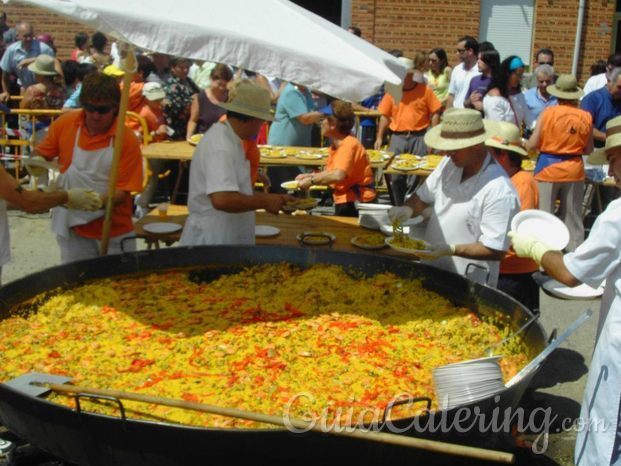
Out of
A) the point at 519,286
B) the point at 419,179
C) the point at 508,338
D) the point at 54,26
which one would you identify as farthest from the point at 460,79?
the point at 54,26

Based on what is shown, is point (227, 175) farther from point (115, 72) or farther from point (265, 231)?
point (115, 72)

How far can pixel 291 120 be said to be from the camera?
9742 millimetres

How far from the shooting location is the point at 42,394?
112 inches

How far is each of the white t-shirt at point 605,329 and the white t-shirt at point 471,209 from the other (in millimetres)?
1021

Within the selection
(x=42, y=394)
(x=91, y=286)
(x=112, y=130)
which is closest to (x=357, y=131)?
(x=112, y=130)

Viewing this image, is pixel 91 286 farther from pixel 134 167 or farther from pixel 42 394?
pixel 42 394

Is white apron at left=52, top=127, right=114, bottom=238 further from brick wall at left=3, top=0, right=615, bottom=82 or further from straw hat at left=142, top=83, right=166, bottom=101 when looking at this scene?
brick wall at left=3, top=0, right=615, bottom=82

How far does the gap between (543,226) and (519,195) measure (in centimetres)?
121

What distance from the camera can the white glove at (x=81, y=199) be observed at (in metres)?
4.39

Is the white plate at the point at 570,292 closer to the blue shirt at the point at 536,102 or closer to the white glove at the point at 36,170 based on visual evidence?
the white glove at the point at 36,170

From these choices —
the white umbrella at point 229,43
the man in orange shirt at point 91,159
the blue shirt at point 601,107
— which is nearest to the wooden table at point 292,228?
the man in orange shirt at point 91,159

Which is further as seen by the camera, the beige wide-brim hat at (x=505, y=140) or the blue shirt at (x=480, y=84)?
the blue shirt at (x=480, y=84)

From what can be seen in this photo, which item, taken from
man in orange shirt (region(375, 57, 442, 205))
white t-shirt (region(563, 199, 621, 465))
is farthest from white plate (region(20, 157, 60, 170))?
man in orange shirt (region(375, 57, 442, 205))

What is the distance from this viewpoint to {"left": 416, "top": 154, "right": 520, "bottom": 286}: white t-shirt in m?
4.21
